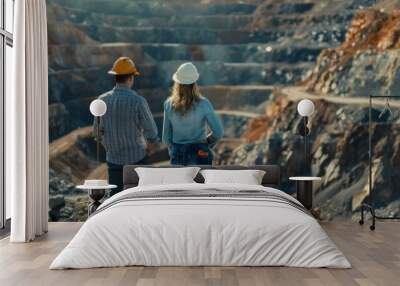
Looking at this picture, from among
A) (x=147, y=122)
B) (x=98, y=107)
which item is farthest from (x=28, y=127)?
(x=147, y=122)

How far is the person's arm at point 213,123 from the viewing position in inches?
333

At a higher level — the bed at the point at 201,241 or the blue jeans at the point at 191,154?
the blue jeans at the point at 191,154

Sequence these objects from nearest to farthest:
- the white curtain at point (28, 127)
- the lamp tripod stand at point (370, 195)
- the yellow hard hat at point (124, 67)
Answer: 1. the white curtain at point (28, 127)
2. the lamp tripod stand at point (370, 195)
3. the yellow hard hat at point (124, 67)

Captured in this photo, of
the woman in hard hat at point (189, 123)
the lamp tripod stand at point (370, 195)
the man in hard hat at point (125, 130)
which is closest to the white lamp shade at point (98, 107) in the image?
the man in hard hat at point (125, 130)

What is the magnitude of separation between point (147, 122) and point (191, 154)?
0.67 metres

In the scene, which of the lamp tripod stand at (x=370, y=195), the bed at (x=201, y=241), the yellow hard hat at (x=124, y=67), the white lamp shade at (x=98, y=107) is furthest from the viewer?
the yellow hard hat at (x=124, y=67)

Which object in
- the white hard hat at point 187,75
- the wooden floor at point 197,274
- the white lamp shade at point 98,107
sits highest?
the white hard hat at point 187,75

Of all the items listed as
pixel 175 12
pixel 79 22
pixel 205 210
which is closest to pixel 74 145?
pixel 79 22

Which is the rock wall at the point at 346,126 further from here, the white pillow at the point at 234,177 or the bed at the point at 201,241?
the bed at the point at 201,241

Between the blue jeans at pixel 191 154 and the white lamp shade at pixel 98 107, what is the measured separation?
0.97 m

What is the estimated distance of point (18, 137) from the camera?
270 inches

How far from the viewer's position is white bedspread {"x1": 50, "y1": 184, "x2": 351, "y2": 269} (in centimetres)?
532

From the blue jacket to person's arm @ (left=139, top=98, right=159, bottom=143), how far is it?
0.14 meters

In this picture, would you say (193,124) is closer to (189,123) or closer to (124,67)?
(189,123)
